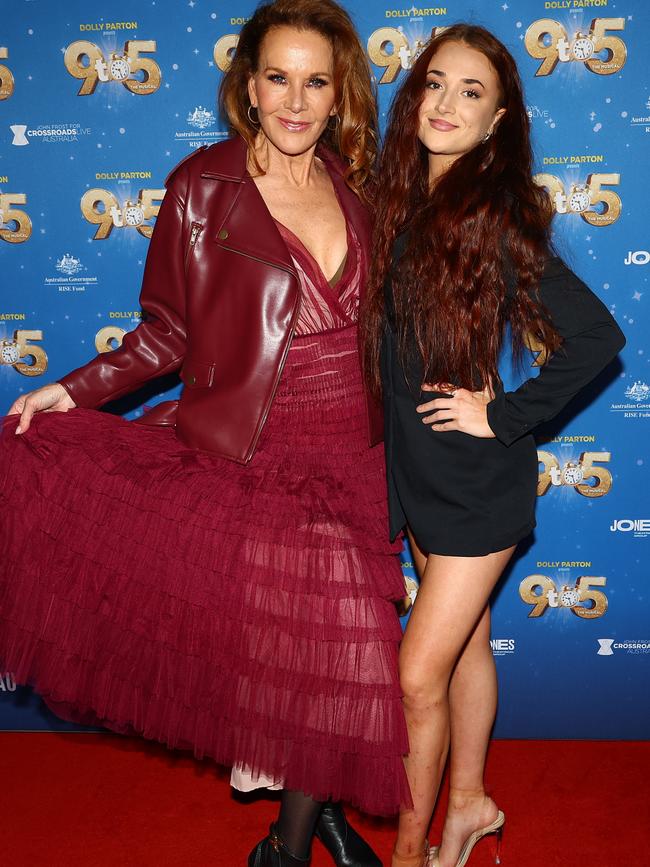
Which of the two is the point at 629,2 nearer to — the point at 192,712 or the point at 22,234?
the point at 22,234

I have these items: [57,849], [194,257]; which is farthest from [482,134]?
[57,849]

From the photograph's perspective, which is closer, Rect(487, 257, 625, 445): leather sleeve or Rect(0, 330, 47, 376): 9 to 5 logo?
Rect(487, 257, 625, 445): leather sleeve

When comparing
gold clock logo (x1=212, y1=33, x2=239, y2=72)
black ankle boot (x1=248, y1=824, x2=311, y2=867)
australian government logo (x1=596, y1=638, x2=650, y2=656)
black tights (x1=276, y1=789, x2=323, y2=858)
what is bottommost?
black ankle boot (x1=248, y1=824, x2=311, y2=867)

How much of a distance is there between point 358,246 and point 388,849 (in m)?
1.82

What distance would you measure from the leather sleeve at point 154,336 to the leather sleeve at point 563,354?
0.93 metres

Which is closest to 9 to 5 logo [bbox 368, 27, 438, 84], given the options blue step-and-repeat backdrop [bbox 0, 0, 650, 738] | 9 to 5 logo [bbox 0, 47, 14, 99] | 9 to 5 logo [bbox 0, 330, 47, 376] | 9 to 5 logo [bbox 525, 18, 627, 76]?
blue step-and-repeat backdrop [bbox 0, 0, 650, 738]

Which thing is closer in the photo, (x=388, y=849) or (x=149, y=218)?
(x=388, y=849)

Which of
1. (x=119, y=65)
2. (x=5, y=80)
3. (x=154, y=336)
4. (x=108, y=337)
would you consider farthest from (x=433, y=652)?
(x=5, y=80)

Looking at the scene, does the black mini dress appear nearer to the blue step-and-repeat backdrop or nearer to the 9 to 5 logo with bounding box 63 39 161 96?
the blue step-and-repeat backdrop

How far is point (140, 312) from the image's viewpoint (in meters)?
3.09

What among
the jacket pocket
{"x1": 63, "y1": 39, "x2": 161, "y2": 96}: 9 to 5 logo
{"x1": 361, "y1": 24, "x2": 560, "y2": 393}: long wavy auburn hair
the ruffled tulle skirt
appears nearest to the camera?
{"x1": 361, "y1": 24, "x2": 560, "y2": 393}: long wavy auburn hair

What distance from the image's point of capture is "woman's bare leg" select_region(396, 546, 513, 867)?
7.24 feet

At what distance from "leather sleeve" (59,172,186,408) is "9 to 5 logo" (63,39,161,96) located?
70 cm

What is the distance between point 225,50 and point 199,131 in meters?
0.26
